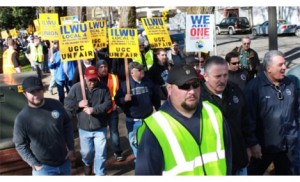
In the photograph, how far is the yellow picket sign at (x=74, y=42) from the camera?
22.2ft

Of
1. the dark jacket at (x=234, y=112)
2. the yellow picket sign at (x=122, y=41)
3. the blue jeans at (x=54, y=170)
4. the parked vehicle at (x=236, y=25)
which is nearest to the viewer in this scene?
the dark jacket at (x=234, y=112)

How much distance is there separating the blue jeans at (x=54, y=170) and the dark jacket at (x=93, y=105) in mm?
1101

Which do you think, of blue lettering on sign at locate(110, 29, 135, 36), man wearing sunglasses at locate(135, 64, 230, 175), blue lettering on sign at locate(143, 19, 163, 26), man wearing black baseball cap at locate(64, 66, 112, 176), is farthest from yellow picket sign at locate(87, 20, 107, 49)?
man wearing sunglasses at locate(135, 64, 230, 175)

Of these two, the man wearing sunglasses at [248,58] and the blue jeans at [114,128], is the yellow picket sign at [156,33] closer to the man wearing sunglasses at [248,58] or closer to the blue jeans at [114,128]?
the man wearing sunglasses at [248,58]

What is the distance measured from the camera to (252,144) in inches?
182

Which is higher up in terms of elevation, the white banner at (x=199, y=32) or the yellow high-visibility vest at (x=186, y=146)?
the white banner at (x=199, y=32)

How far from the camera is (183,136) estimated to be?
2725mm

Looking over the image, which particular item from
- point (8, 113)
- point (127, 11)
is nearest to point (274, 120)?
point (8, 113)

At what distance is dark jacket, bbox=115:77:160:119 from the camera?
6562 mm

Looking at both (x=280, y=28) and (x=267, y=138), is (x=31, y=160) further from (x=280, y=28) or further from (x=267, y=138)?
(x=280, y=28)

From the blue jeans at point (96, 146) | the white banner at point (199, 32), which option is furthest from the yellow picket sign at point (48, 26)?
the blue jeans at point (96, 146)

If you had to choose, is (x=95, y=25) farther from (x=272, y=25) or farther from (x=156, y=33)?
(x=272, y=25)
